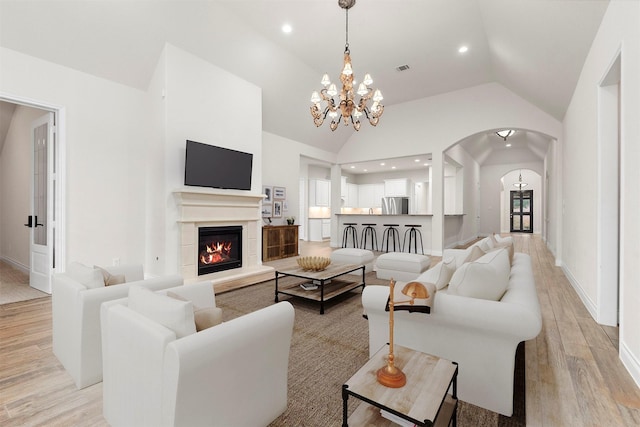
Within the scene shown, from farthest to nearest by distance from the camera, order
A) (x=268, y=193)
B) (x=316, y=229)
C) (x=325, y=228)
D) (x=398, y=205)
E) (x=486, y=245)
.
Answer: (x=325, y=228)
(x=316, y=229)
(x=398, y=205)
(x=268, y=193)
(x=486, y=245)

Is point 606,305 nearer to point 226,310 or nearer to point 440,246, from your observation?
point 226,310

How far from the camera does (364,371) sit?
134cm

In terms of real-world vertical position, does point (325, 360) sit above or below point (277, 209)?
below

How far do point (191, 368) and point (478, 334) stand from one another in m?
1.49

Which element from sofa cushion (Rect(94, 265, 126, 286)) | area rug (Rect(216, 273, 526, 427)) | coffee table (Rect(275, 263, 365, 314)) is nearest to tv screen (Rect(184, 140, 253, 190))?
area rug (Rect(216, 273, 526, 427))

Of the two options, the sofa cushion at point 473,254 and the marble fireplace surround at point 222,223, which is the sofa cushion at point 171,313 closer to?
the sofa cushion at point 473,254

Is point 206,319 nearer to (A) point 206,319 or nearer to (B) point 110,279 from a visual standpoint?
(A) point 206,319

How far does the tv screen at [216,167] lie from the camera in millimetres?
4585

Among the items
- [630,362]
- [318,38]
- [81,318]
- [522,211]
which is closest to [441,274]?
[630,362]

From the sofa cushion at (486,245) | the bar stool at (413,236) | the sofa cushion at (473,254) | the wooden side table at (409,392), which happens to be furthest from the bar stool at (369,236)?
the wooden side table at (409,392)

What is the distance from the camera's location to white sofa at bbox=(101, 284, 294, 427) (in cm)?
113

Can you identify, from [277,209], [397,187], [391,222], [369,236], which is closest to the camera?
[277,209]

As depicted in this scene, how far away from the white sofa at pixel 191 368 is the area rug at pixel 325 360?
215 millimetres

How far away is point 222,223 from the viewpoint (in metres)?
5.17
